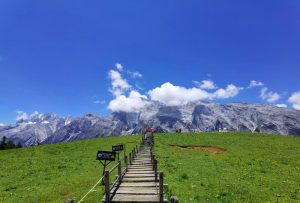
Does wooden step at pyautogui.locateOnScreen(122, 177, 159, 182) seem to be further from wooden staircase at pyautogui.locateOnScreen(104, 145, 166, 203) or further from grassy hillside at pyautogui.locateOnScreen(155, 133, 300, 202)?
grassy hillside at pyautogui.locateOnScreen(155, 133, 300, 202)

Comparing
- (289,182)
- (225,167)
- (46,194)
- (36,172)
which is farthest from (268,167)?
(36,172)

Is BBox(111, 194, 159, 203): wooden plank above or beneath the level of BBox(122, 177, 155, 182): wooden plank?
beneath

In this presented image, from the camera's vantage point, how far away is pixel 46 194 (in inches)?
1062

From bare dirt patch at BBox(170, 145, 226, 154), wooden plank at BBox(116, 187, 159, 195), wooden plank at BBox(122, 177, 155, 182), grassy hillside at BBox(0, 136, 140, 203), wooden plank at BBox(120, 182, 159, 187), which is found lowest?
grassy hillside at BBox(0, 136, 140, 203)

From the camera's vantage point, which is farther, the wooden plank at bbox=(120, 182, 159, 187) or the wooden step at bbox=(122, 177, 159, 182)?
the wooden step at bbox=(122, 177, 159, 182)

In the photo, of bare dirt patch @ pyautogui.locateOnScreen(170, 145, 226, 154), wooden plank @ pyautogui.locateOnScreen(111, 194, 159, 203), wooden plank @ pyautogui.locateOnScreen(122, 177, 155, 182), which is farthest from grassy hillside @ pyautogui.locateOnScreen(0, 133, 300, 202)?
bare dirt patch @ pyautogui.locateOnScreen(170, 145, 226, 154)

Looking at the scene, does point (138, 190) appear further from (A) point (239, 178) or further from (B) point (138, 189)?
(A) point (239, 178)

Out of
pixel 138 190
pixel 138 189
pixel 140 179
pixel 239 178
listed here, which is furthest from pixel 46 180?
pixel 239 178

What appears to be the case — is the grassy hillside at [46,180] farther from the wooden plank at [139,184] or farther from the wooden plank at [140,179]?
the wooden plank at [140,179]

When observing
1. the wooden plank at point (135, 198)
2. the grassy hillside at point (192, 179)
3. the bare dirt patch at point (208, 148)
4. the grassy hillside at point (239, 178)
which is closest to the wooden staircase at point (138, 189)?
the wooden plank at point (135, 198)

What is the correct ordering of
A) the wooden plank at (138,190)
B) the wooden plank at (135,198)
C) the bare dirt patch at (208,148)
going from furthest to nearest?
the bare dirt patch at (208,148) < the wooden plank at (138,190) < the wooden plank at (135,198)

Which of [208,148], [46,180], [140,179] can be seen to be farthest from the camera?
[208,148]

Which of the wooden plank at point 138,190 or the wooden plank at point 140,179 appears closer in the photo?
the wooden plank at point 138,190

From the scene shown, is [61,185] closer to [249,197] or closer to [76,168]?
[76,168]
